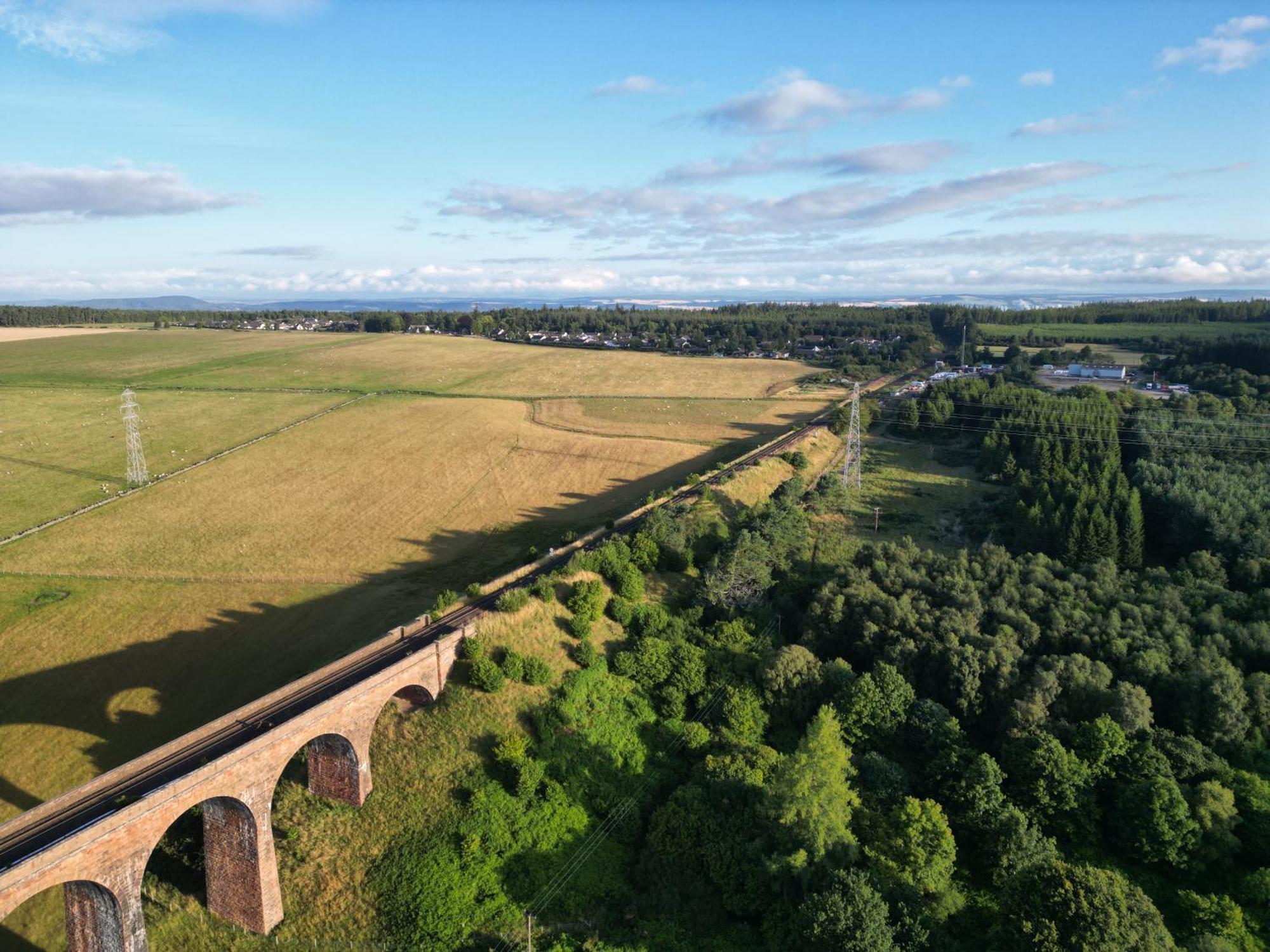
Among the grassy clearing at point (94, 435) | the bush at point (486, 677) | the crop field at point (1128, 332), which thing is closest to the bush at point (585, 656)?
the bush at point (486, 677)

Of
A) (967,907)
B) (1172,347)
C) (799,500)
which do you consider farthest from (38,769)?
(1172,347)

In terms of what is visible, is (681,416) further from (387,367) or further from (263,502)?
(387,367)

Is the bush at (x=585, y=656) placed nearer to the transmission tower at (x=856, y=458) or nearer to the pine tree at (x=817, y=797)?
the pine tree at (x=817, y=797)

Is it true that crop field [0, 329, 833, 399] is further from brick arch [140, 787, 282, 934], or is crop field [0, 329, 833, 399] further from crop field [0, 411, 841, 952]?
brick arch [140, 787, 282, 934]

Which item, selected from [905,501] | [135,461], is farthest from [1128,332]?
[135,461]

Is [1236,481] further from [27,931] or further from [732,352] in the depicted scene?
[732,352]

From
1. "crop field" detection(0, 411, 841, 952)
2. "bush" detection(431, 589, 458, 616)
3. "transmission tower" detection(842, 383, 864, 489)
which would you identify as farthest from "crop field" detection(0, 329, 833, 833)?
"transmission tower" detection(842, 383, 864, 489)
